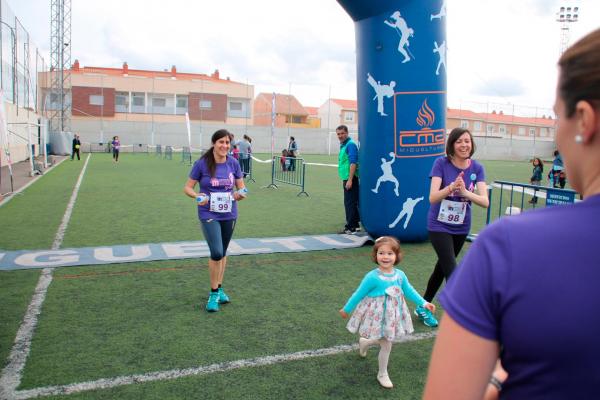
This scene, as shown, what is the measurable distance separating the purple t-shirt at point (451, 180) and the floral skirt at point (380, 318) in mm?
1220

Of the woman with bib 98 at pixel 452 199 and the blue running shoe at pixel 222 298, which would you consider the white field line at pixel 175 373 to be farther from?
the blue running shoe at pixel 222 298

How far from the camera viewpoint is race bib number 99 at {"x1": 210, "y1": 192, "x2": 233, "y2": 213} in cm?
534

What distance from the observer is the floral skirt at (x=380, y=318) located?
3.75 meters

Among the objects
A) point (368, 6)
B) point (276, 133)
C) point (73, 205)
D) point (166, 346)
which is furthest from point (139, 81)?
point (166, 346)

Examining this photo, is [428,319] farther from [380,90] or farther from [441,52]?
[441,52]

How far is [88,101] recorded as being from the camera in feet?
169

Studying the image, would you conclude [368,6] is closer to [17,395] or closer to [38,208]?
[17,395]

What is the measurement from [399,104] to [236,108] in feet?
171

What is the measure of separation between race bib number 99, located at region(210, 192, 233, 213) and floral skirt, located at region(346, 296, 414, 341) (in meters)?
2.10

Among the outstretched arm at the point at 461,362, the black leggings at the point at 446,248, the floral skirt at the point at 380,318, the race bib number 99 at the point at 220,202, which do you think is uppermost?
the race bib number 99 at the point at 220,202

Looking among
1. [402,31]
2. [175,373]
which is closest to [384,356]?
[175,373]

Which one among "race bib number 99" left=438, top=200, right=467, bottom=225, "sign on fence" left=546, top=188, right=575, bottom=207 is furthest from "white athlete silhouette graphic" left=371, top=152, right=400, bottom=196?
"race bib number 99" left=438, top=200, right=467, bottom=225

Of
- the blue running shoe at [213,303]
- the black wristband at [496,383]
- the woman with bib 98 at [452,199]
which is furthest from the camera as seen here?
the blue running shoe at [213,303]

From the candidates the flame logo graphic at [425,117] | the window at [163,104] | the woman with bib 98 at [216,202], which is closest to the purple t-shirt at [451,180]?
the woman with bib 98 at [216,202]
